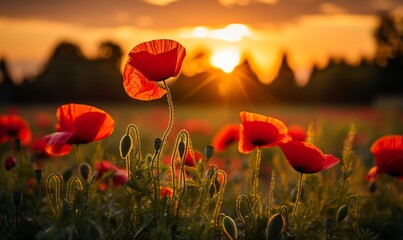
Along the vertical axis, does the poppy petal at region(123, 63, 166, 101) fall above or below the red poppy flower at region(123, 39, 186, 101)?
below

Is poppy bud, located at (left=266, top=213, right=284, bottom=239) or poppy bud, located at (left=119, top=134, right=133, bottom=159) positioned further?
poppy bud, located at (left=119, top=134, right=133, bottom=159)

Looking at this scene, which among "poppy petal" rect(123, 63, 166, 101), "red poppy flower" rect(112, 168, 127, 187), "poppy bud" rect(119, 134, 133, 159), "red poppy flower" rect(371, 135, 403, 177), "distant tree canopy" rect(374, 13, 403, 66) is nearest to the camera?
"poppy bud" rect(119, 134, 133, 159)

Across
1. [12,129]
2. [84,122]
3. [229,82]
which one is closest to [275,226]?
[84,122]

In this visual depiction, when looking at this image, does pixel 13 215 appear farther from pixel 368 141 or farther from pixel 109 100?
pixel 109 100

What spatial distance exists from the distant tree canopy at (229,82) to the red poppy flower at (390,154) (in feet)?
58.4

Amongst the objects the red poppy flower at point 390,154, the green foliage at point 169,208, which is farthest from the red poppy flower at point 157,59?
the red poppy flower at point 390,154

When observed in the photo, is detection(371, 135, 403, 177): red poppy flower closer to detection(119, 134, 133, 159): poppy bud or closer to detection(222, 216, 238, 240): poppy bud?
detection(222, 216, 238, 240): poppy bud

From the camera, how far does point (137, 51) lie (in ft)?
5.95

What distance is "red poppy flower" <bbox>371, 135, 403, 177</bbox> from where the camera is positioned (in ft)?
7.49

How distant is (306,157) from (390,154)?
2.09 feet

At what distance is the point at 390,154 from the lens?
230 cm

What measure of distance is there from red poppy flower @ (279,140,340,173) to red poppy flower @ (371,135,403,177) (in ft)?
1.80

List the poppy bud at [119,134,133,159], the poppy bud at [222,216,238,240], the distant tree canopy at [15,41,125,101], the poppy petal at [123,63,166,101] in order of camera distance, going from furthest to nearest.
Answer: the distant tree canopy at [15,41,125,101], the poppy petal at [123,63,166,101], the poppy bud at [119,134,133,159], the poppy bud at [222,216,238,240]

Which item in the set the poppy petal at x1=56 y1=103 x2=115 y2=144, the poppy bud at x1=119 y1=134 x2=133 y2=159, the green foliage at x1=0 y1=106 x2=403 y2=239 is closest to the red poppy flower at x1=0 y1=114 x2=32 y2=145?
the green foliage at x1=0 y1=106 x2=403 y2=239
